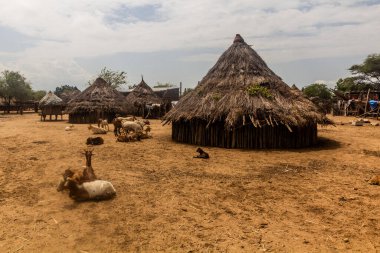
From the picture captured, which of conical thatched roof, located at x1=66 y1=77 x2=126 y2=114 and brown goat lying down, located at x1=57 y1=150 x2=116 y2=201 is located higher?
conical thatched roof, located at x1=66 y1=77 x2=126 y2=114

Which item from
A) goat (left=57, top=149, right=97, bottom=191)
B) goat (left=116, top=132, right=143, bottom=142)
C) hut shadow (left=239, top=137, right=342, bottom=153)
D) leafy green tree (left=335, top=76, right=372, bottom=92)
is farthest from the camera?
leafy green tree (left=335, top=76, right=372, bottom=92)

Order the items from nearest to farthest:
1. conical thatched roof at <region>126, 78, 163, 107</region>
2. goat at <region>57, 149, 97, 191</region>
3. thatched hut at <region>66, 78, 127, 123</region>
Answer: goat at <region>57, 149, 97, 191</region> < thatched hut at <region>66, 78, 127, 123</region> < conical thatched roof at <region>126, 78, 163, 107</region>

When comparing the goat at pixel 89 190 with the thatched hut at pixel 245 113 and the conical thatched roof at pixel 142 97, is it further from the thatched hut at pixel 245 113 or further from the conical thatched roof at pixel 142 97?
the conical thatched roof at pixel 142 97

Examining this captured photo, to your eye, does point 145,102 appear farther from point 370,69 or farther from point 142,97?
point 370,69

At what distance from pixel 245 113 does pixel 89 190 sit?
7.00 meters

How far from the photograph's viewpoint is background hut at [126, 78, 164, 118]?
28705 mm

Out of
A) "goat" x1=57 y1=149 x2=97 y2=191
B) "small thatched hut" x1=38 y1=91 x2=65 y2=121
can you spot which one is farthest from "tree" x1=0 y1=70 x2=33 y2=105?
"goat" x1=57 y1=149 x2=97 y2=191

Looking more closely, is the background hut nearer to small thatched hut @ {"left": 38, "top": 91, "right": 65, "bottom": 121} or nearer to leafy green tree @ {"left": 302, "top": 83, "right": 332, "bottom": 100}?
small thatched hut @ {"left": 38, "top": 91, "right": 65, "bottom": 121}

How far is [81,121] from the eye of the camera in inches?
940

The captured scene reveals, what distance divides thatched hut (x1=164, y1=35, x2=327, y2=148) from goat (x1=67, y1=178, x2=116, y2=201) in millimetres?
6109

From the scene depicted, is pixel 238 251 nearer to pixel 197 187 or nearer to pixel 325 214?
pixel 325 214

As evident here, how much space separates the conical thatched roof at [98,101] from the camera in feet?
77.6

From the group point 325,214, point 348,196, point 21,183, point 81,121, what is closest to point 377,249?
point 325,214

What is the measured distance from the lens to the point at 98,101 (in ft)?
79.0
